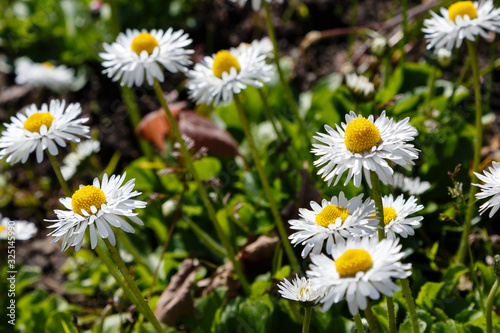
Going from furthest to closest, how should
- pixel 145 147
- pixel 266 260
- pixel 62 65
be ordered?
pixel 62 65 < pixel 145 147 < pixel 266 260

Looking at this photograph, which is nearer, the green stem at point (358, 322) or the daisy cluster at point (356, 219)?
the daisy cluster at point (356, 219)

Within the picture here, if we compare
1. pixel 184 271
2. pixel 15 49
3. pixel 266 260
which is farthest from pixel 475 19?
pixel 15 49

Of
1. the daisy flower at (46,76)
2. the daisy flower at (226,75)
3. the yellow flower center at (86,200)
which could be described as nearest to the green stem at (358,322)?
the yellow flower center at (86,200)

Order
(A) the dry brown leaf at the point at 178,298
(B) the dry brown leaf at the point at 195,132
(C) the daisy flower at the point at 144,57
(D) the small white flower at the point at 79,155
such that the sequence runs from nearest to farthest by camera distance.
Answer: (C) the daisy flower at the point at 144,57 < (A) the dry brown leaf at the point at 178,298 < (D) the small white flower at the point at 79,155 < (B) the dry brown leaf at the point at 195,132

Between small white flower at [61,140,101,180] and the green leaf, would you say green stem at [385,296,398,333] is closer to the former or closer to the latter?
the green leaf

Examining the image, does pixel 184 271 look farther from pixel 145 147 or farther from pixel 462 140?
pixel 462 140

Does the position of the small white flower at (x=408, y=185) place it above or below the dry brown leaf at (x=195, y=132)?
below

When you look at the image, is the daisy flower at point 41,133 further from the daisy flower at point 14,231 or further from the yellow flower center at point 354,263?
the yellow flower center at point 354,263
